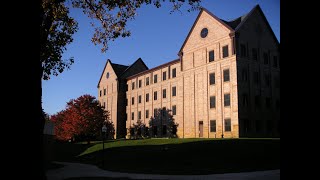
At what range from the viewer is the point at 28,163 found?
3.57 metres

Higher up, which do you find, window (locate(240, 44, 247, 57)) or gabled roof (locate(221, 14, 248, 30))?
gabled roof (locate(221, 14, 248, 30))

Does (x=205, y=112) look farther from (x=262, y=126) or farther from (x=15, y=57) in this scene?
(x=15, y=57)

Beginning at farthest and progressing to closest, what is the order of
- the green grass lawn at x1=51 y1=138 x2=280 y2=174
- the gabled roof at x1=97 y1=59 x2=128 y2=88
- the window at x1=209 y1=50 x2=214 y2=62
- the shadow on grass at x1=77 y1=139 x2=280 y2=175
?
the gabled roof at x1=97 y1=59 x2=128 y2=88 < the window at x1=209 y1=50 x2=214 y2=62 < the green grass lawn at x1=51 y1=138 x2=280 y2=174 < the shadow on grass at x1=77 y1=139 x2=280 y2=175

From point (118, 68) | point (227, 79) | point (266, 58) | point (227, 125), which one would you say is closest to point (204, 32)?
point (227, 79)

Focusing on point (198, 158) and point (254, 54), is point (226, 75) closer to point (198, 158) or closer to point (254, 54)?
point (254, 54)

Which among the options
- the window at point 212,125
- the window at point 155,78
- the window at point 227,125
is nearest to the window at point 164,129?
the window at point 155,78

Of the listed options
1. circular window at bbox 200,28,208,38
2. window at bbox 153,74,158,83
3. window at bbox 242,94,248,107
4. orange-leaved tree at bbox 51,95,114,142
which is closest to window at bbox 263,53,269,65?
window at bbox 242,94,248,107

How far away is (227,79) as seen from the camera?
1735 inches

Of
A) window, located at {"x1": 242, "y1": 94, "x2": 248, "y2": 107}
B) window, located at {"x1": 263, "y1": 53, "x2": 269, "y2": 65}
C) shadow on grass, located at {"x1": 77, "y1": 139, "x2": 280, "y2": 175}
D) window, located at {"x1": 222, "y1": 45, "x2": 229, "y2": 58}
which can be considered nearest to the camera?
shadow on grass, located at {"x1": 77, "y1": 139, "x2": 280, "y2": 175}

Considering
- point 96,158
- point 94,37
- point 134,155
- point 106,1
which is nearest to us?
point 106,1

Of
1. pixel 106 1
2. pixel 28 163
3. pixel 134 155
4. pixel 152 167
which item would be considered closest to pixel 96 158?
pixel 134 155

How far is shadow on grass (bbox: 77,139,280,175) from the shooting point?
77.5ft

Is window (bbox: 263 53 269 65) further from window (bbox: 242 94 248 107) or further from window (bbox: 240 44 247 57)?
window (bbox: 242 94 248 107)

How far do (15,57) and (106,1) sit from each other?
10510mm
